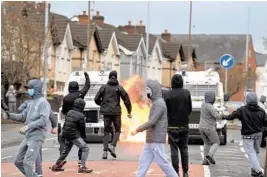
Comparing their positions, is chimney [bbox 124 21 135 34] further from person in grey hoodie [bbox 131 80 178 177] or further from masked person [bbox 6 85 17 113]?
person in grey hoodie [bbox 131 80 178 177]

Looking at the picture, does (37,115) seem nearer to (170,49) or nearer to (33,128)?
(33,128)

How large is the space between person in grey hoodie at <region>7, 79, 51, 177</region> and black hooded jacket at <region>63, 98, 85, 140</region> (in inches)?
77.1

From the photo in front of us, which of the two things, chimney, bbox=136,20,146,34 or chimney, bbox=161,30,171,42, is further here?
chimney, bbox=161,30,171,42

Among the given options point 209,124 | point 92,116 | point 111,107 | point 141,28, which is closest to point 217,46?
point 141,28

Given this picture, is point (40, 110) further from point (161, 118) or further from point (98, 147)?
point (98, 147)

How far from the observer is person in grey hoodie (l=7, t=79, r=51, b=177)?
10.5m

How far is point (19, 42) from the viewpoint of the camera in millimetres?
35250

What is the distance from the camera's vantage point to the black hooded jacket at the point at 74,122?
Result: 12719mm

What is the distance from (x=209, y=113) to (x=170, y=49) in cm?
6239

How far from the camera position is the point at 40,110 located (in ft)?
34.9

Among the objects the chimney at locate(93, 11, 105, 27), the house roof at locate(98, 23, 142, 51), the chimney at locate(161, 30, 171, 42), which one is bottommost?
the house roof at locate(98, 23, 142, 51)

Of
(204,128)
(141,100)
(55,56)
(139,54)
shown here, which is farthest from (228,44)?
(204,128)

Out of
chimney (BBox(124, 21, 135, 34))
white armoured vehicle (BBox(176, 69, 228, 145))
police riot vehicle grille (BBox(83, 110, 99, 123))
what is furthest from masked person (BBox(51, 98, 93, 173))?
chimney (BBox(124, 21, 135, 34))

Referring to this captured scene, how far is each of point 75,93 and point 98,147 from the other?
19.4 feet
